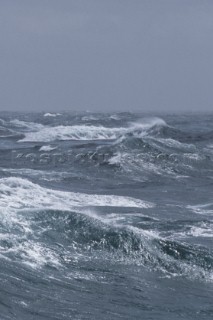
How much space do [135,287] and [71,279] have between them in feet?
4.66

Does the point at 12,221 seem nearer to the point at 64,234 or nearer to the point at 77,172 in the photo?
the point at 64,234

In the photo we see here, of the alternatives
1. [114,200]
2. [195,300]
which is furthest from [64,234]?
[114,200]

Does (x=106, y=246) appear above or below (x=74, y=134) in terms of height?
below

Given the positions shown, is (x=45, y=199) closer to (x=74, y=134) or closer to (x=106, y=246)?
(x=106, y=246)

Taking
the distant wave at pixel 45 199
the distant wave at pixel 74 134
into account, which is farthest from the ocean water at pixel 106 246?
the distant wave at pixel 74 134

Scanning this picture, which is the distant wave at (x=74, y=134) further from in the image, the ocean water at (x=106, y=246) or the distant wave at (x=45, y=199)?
the distant wave at (x=45, y=199)

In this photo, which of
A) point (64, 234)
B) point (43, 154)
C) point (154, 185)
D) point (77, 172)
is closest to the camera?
point (64, 234)

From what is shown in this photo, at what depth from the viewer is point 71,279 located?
14.3m

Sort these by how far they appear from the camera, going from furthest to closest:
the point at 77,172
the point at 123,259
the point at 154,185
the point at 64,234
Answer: the point at 77,172, the point at 154,185, the point at 64,234, the point at 123,259

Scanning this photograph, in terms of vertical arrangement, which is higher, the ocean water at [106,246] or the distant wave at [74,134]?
the distant wave at [74,134]

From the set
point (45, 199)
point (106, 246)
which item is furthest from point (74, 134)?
point (106, 246)

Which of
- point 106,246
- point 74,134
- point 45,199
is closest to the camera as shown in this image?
point 106,246

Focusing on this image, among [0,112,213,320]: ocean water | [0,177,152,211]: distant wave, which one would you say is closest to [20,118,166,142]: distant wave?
[0,112,213,320]: ocean water

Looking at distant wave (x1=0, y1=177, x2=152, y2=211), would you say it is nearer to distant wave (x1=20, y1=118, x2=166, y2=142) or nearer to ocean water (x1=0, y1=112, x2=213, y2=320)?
ocean water (x1=0, y1=112, x2=213, y2=320)
